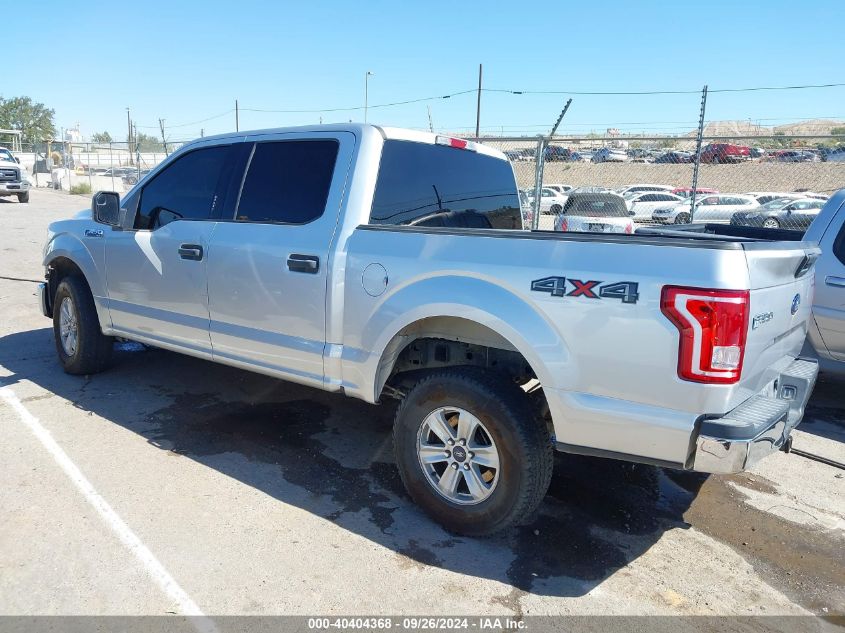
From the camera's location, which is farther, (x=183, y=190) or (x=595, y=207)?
(x=595, y=207)

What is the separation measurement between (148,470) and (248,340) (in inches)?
38.2

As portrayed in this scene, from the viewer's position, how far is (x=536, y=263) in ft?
9.57

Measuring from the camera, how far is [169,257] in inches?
179

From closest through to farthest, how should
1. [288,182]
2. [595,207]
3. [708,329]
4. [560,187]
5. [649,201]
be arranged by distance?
[708,329]
[288,182]
[595,207]
[649,201]
[560,187]

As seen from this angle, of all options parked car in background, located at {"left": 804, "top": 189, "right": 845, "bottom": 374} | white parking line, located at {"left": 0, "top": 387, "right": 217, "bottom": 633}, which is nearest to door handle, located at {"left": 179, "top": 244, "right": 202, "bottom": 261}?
white parking line, located at {"left": 0, "top": 387, "right": 217, "bottom": 633}

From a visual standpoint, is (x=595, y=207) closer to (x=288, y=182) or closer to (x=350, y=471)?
(x=288, y=182)

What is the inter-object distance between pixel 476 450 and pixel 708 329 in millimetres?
1263

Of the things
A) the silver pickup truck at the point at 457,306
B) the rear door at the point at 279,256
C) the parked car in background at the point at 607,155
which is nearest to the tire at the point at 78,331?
the silver pickup truck at the point at 457,306

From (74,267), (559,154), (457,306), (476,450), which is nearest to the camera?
(457,306)

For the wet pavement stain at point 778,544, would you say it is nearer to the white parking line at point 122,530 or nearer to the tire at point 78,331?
the white parking line at point 122,530

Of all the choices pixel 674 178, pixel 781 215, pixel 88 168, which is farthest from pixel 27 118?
pixel 781 215

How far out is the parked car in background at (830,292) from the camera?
4992mm

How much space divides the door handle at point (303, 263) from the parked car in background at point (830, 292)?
3750mm

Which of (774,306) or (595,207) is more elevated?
(595,207)
